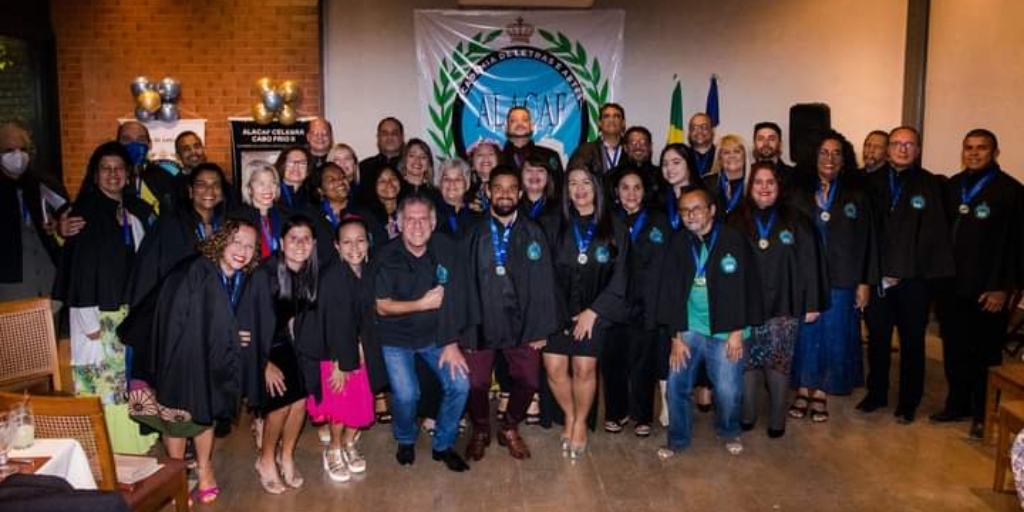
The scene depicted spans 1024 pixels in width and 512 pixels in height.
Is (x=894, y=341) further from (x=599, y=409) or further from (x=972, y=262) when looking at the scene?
(x=599, y=409)

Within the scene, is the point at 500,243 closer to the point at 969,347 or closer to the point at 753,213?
the point at 753,213

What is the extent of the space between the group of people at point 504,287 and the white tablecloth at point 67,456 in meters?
0.94

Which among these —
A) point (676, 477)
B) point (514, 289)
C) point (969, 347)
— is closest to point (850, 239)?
point (969, 347)

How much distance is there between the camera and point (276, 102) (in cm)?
792

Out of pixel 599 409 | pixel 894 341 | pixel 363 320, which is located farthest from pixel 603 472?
pixel 894 341

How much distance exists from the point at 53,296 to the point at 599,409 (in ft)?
10.8

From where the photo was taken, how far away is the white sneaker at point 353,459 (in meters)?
4.57

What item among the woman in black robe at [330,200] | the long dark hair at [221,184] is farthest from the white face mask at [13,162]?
the woman in black robe at [330,200]

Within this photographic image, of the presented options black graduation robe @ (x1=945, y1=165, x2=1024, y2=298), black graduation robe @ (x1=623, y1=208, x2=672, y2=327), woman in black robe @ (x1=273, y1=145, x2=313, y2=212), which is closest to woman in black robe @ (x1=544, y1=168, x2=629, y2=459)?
black graduation robe @ (x1=623, y1=208, x2=672, y2=327)

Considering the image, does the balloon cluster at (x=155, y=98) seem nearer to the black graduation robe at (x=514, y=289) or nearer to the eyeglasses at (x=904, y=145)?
the black graduation robe at (x=514, y=289)

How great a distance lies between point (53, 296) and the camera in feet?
15.5

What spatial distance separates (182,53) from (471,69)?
2.77m

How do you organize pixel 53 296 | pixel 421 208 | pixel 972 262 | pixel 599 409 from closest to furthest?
pixel 421 208
pixel 53 296
pixel 972 262
pixel 599 409

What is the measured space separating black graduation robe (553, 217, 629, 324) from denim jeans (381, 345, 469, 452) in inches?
27.3
